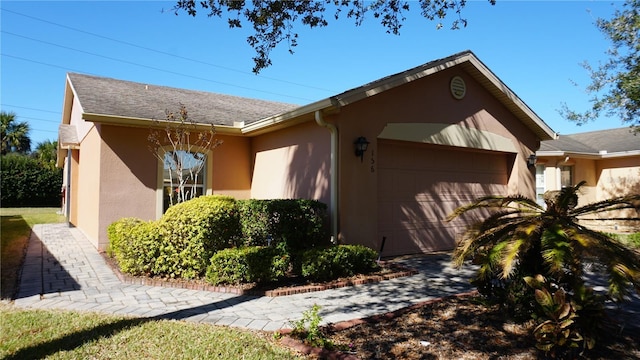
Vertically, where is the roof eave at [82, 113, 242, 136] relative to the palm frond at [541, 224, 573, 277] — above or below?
above

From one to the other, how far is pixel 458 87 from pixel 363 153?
375cm

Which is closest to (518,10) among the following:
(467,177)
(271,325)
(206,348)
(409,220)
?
(467,177)

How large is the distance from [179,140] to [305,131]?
331cm

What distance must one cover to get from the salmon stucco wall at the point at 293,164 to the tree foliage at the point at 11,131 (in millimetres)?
30465

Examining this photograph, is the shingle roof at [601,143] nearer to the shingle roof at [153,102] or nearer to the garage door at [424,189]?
the garage door at [424,189]

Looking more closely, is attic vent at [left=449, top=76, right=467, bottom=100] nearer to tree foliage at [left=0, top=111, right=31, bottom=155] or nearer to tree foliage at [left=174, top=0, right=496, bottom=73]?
tree foliage at [left=174, top=0, right=496, bottom=73]

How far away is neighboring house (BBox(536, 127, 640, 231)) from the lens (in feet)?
49.6

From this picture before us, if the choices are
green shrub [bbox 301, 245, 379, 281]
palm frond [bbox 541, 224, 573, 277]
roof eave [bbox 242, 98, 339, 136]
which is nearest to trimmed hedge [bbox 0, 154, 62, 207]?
roof eave [bbox 242, 98, 339, 136]

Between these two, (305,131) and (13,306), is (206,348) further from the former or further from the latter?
(305,131)

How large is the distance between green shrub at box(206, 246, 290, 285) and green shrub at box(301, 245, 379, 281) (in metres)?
0.48

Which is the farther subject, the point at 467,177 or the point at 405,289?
the point at 467,177

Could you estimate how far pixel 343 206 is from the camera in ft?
26.6

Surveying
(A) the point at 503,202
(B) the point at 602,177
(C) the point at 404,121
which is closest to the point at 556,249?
(A) the point at 503,202

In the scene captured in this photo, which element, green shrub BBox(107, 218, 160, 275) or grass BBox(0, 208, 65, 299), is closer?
grass BBox(0, 208, 65, 299)
